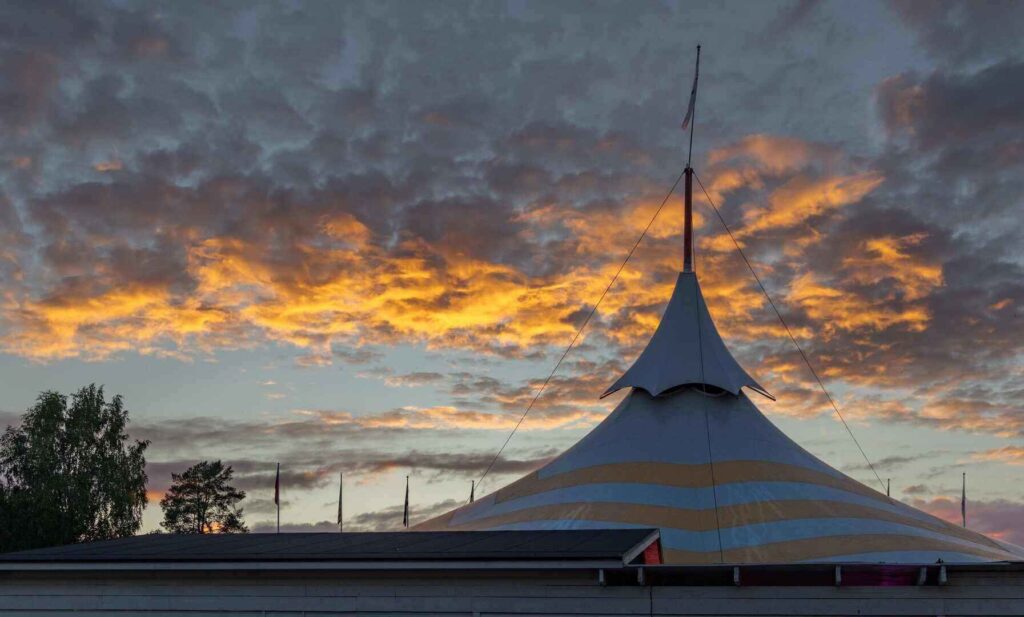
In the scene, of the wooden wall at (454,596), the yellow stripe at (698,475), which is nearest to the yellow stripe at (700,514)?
the yellow stripe at (698,475)

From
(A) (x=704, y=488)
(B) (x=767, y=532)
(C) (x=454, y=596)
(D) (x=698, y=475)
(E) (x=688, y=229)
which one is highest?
(E) (x=688, y=229)

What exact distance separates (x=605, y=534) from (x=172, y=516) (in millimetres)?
64958

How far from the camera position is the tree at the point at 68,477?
5553 centimetres

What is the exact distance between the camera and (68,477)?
57156 millimetres

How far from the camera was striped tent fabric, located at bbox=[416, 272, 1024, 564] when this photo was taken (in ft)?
111

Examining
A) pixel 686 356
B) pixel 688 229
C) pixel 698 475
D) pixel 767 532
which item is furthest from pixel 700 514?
pixel 688 229

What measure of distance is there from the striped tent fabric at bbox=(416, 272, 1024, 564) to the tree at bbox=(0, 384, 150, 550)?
2629 cm

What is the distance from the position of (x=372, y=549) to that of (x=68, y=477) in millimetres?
42173

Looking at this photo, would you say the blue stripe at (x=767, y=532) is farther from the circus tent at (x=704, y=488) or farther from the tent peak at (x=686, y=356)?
the tent peak at (x=686, y=356)

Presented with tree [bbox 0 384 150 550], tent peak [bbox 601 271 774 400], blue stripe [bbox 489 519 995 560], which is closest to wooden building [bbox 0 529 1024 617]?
blue stripe [bbox 489 519 995 560]

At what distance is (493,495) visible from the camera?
1577 inches

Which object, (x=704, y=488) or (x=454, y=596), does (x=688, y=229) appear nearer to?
(x=704, y=488)

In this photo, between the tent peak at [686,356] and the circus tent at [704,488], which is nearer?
the circus tent at [704,488]

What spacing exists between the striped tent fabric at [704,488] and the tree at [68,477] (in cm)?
2629
